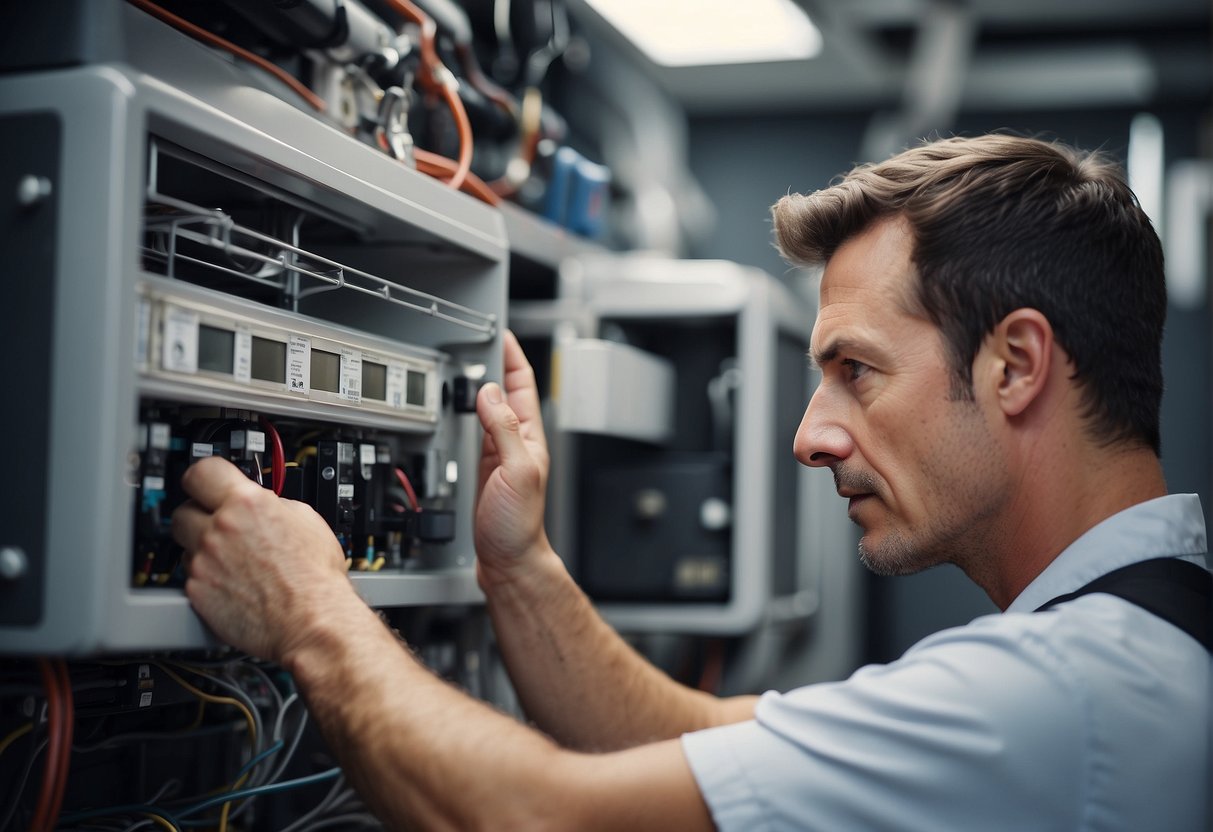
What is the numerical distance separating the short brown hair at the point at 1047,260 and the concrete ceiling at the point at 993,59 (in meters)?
1.46

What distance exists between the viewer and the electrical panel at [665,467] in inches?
78.4

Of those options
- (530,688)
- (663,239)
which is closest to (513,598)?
(530,688)

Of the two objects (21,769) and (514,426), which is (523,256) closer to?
(514,426)

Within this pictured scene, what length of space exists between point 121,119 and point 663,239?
2106 millimetres

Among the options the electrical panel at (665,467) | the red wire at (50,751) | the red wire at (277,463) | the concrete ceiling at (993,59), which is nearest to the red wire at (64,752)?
the red wire at (50,751)

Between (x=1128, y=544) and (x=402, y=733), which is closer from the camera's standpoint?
(x=402, y=733)

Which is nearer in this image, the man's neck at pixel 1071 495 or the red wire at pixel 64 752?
the red wire at pixel 64 752

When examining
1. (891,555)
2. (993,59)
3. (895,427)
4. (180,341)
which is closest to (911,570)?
(891,555)

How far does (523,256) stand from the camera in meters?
1.82

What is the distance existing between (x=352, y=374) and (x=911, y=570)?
1.91ft

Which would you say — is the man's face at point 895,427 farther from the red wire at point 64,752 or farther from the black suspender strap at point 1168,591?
the red wire at point 64,752

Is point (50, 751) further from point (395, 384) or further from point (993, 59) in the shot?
point (993, 59)

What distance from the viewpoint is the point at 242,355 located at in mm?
1004

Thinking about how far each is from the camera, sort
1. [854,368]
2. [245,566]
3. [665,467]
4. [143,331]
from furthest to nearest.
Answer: [665,467] < [854,368] < [245,566] < [143,331]
